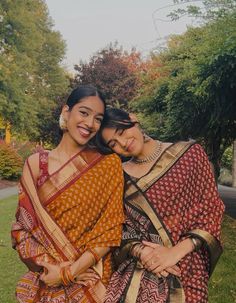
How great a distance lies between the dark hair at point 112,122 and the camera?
249cm

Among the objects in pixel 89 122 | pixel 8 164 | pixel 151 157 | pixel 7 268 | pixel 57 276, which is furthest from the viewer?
pixel 8 164

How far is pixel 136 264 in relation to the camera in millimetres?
2381

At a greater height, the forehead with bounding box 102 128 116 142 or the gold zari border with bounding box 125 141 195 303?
the forehead with bounding box 102 128 116 142

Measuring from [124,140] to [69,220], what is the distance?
0.50 meters

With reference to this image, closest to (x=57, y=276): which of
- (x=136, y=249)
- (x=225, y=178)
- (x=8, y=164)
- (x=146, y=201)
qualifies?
(x=136, y=249)

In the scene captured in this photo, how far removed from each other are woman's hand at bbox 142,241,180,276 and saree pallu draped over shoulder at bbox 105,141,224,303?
39 mm

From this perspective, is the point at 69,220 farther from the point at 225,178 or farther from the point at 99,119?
the point at 225,178

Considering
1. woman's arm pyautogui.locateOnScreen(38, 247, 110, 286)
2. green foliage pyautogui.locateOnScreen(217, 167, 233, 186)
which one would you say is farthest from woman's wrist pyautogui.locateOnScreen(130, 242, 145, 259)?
green foliage pyautogui.locateOnScreen(217, 167, 233, 186)

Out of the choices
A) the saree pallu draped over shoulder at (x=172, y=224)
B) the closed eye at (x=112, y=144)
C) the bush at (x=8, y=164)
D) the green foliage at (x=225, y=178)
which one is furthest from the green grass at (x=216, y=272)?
the green foliage at (x=225, y=178)

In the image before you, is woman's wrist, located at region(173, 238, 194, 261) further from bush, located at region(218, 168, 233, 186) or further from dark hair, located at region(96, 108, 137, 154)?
bush, located at region(218, 168, 233, 186)

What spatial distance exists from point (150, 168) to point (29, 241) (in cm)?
71

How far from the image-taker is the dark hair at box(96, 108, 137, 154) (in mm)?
2486

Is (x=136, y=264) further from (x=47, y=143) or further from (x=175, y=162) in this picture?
(x=47, y=143)

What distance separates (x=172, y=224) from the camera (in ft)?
7.71
